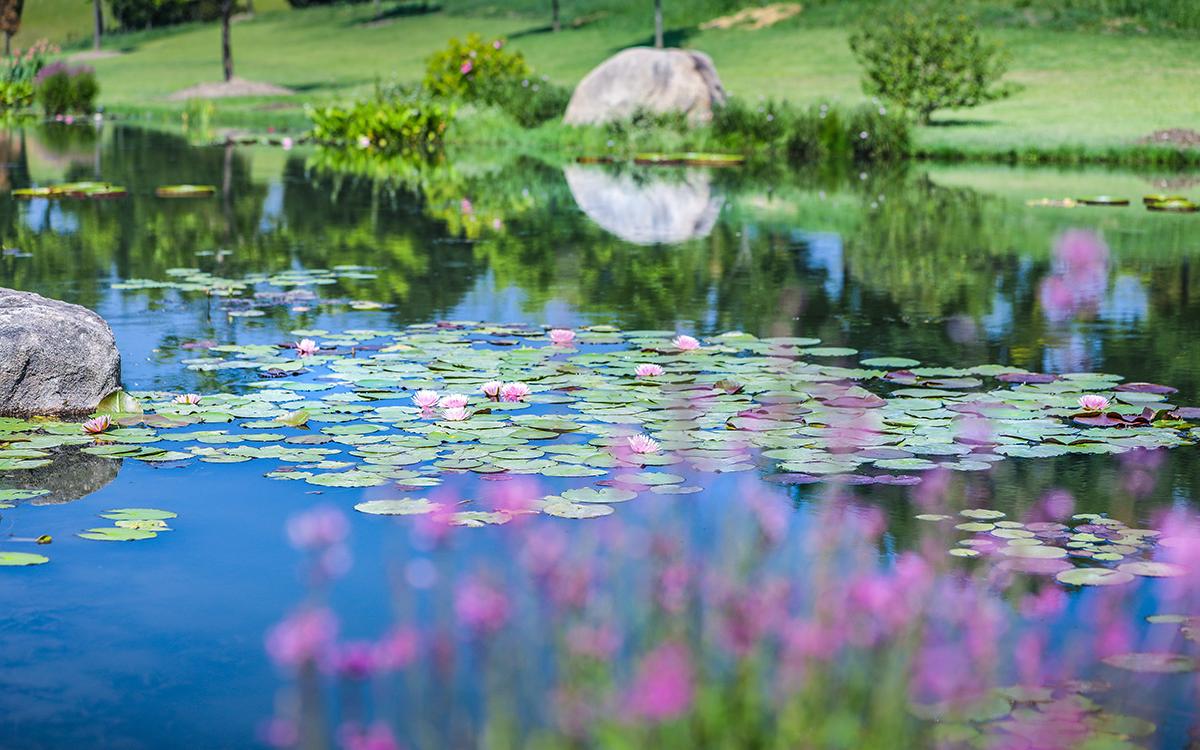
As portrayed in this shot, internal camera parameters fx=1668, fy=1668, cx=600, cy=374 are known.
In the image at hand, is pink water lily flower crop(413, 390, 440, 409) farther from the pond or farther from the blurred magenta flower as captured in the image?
the blurred magenta flower

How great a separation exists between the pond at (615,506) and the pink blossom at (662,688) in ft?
0.04

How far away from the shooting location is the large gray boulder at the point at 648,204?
15.2 m

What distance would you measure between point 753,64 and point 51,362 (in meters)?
41.8

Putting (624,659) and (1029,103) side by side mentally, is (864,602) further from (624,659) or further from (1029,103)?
(1029,103)

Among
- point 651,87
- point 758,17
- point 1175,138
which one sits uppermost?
point 758,17

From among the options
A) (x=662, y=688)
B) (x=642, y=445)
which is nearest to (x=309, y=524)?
(x=642, y=445)

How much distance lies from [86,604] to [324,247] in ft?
30.9

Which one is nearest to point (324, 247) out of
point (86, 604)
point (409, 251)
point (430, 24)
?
point (409, 251)

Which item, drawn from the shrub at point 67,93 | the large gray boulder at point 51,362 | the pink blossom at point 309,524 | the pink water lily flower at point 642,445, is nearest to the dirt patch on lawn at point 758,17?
the shrub at point 67,93

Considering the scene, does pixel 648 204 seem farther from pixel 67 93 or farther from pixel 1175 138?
pixel 67 93

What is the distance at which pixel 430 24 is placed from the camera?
6700 centimetres

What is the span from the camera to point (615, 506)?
18.5ft

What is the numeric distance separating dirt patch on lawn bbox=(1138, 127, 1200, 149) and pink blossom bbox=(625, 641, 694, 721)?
895 inches

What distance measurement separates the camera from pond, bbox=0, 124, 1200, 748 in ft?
11.5
